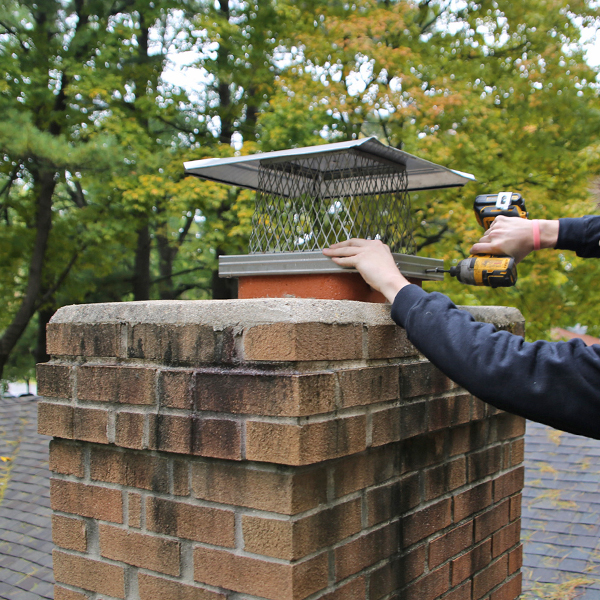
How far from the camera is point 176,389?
133 centimetres

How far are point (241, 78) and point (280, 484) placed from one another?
1324cm

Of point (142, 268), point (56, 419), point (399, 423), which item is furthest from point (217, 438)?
point (142, 268)

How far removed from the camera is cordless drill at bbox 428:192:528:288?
1.56 meters

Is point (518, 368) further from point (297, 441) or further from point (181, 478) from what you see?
point (181, 478)

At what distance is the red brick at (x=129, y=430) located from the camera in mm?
1390

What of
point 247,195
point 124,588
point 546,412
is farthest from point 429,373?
point 247,195

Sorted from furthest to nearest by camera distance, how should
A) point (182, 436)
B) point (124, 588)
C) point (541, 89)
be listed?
1. point (541, 89)
2. point (124, 588)
3. point (182, 436)

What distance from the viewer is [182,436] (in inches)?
51.9

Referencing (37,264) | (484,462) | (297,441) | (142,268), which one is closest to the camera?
(297,441)

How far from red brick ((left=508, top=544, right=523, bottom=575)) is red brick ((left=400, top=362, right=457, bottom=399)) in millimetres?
689

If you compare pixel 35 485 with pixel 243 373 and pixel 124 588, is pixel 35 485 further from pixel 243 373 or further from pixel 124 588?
pixel 243 373

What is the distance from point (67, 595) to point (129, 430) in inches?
19.5

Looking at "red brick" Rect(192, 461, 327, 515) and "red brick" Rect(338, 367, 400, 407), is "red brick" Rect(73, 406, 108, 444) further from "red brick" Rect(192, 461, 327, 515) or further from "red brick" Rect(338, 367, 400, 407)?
"red brick" Rect(338, 367, 400, 407)

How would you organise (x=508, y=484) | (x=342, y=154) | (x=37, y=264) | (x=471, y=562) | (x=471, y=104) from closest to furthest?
(x=342, y=154)
(x=471, y=562)
(x=508, y=484)
(x=471, y=104)
(x=37, y=264)
